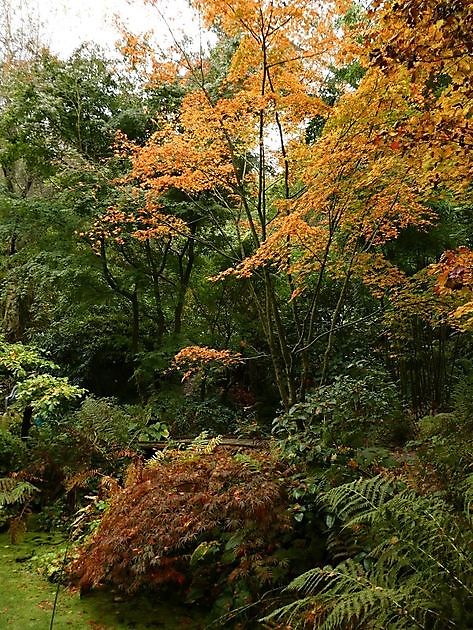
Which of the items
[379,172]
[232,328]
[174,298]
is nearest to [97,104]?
[174,298]

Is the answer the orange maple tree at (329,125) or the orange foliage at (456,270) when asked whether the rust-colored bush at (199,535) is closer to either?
the orange foliage at (456,270)

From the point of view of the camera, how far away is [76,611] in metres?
2.91

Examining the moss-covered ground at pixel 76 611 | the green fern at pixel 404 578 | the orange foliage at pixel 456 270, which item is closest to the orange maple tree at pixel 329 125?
the orange foliage at pixel 456 270

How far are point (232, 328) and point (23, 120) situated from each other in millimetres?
4353

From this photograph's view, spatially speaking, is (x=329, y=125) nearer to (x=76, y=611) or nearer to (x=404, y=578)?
(x=404, y=578)

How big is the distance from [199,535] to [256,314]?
5010 millimetres

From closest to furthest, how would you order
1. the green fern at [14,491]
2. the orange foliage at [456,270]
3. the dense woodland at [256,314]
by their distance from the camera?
1. the orange foliage at [456,270]
2. the dense woodland at [256,314]
3. the green fern at [14,491]

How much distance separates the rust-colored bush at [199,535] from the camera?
283cm

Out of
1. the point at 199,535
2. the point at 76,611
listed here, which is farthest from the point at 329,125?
the point at 76,611

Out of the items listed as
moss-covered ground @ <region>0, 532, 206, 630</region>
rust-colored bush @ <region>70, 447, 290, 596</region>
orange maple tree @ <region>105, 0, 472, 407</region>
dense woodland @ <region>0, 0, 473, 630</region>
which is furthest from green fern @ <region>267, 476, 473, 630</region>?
orange maple tree @ <region>105, 0, 472, 407</region>

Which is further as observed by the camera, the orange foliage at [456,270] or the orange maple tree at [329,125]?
the orange maple tree at [329,125]

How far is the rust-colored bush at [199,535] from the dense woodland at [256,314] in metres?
0.02

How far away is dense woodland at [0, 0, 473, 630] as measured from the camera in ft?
8.27

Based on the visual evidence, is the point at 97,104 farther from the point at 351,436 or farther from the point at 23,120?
the point at 351,436
